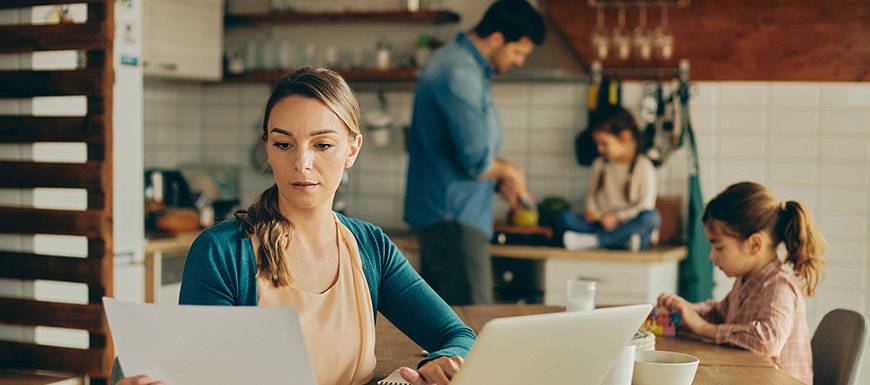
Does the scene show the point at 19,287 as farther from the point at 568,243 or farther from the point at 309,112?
the point at 568,243

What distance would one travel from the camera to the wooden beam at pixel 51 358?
2.38m

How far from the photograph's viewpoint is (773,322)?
1.76 m

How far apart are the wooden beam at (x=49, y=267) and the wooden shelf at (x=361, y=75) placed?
1.82 metres

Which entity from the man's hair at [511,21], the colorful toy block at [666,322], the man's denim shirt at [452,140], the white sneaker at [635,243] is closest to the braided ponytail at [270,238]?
the colorful toy block at [666,322]

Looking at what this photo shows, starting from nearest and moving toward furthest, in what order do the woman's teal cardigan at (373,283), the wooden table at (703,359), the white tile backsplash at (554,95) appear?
the woman's teal cardigan at (373,283), the wooden table at (703,359), the white tile backsplash at (554,95)

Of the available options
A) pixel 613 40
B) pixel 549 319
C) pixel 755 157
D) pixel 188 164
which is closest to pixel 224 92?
pixel 188 164

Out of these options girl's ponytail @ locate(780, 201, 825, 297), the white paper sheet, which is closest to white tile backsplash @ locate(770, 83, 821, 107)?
girl's ponytail @ locate(780, 201, 825, 297)

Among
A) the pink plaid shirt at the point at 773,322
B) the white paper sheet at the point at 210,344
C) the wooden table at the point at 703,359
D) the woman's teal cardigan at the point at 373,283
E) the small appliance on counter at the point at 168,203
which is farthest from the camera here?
the small appliance on counter at the point at 168,203

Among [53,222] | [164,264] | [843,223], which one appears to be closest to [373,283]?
[53,222]

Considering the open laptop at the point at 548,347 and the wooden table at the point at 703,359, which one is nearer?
the open laptop at the point at 548,347

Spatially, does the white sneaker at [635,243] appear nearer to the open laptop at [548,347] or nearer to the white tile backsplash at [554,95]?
the white tile backsplash at [554,95]

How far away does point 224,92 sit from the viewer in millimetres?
4371

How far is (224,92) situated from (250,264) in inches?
132

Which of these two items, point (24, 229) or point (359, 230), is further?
point (24, 229)
